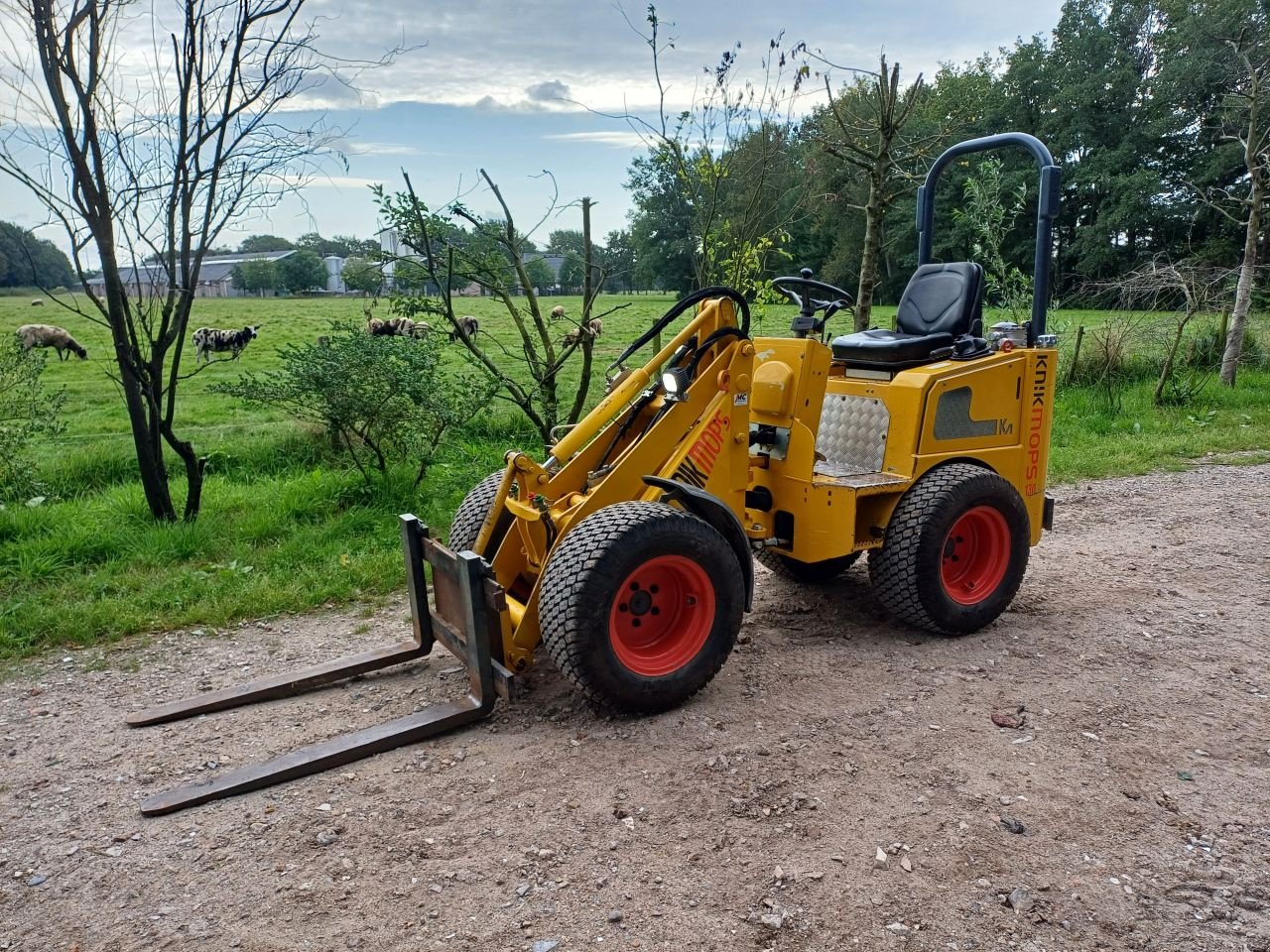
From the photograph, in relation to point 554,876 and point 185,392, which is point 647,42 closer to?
point 554,876

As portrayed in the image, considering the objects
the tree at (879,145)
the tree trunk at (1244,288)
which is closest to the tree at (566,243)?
the tree at (879,145)

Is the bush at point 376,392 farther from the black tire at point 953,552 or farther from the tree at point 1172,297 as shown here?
the tree at point 1172,297

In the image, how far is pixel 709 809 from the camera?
328 cm

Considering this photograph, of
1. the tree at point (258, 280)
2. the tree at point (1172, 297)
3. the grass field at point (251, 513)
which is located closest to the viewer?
the grass field at point (251, 513)

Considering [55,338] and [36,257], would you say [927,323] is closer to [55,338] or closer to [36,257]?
[36,257]

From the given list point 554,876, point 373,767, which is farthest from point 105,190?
point 554,876

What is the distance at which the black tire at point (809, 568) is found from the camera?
18.3 ft

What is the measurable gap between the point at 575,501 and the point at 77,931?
2354 millimetres

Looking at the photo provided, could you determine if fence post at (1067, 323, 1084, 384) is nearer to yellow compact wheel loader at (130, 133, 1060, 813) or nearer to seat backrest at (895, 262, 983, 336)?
yellow compact wheel loader at (130, 133, 1060, 813)

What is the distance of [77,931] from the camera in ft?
8.92

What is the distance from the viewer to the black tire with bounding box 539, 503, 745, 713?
3633 mm

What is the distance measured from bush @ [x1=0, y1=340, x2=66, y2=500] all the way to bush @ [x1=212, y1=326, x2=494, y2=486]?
5.25 feet

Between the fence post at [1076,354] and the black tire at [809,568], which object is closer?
the black tire at [809,568]

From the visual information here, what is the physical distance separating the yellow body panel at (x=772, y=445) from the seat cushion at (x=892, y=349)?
13 cm
